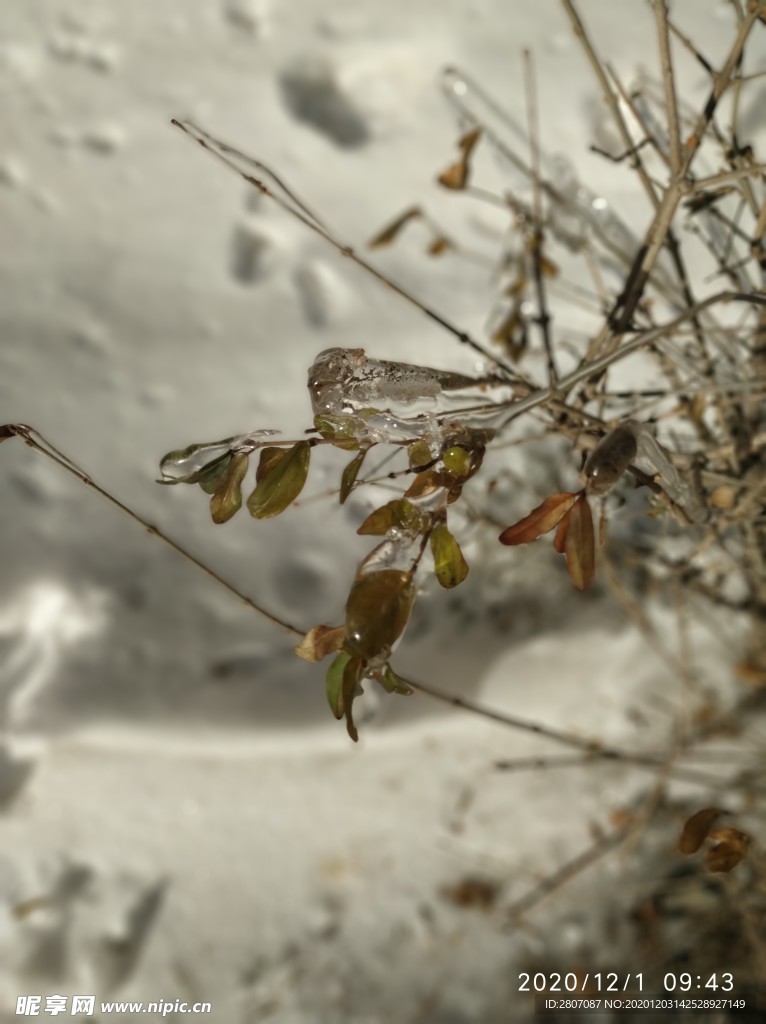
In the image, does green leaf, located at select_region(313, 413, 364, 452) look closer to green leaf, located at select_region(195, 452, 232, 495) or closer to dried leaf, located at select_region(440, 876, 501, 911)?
green leaf, located at select_region(195, 452, 232, 495)

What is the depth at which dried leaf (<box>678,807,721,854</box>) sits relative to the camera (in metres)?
0.75

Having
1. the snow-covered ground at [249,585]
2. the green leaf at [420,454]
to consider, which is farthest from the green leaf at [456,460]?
the snow-covered ground at [249,585]

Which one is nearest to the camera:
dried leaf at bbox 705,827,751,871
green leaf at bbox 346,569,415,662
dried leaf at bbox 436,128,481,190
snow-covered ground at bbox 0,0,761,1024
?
green leaf at bbox 346,569,415,662

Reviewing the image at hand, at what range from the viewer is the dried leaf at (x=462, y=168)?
3.58 ft

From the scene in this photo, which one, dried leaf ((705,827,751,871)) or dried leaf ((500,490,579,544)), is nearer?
dried leaf ((500,490,579,544))

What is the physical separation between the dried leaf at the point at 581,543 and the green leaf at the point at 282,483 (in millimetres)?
216

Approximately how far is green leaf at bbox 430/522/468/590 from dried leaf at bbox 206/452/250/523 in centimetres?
17

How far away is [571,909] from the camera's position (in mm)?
1517

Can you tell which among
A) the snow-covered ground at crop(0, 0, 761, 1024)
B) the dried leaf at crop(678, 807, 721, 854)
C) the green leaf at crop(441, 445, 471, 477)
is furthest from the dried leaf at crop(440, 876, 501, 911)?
the green leaf at crop(441, 445, 471, 477)

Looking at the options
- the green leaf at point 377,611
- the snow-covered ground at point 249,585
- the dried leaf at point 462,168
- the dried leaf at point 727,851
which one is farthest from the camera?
the snow-covered ground at point 249,585

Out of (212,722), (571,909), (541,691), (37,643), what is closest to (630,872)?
(571,909)

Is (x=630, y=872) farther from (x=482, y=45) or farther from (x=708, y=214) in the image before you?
(x=482, y=45)

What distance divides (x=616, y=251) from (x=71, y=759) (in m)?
1.33

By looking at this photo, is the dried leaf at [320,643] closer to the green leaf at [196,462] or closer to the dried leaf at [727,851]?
the green leaf at [196,462]
